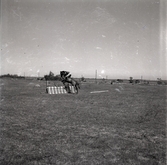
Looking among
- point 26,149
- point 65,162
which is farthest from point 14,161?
point 65,162

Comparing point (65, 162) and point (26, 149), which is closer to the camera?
point (65, 162)

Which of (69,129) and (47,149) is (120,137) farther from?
(47,149)

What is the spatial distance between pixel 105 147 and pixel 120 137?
0.98 m

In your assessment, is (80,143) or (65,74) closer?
(80,143)

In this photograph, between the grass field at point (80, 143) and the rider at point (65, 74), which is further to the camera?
the rider at point (65, 74)

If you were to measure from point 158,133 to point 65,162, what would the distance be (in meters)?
3.71

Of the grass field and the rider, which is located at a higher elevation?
the rider

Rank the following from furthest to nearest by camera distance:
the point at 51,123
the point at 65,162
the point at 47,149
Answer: the point at 51,123 < the point at 47,149 < the point at 65,162

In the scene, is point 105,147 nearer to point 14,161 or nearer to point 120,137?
point 120,137

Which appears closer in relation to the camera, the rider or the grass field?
the grass field

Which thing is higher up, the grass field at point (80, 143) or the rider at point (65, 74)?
the rider at point (65, 74)

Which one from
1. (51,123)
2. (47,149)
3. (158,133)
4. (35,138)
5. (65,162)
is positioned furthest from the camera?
(51,123)

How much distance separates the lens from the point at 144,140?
4809mm

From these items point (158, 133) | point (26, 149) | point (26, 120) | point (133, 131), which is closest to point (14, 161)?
point (26, 149)
